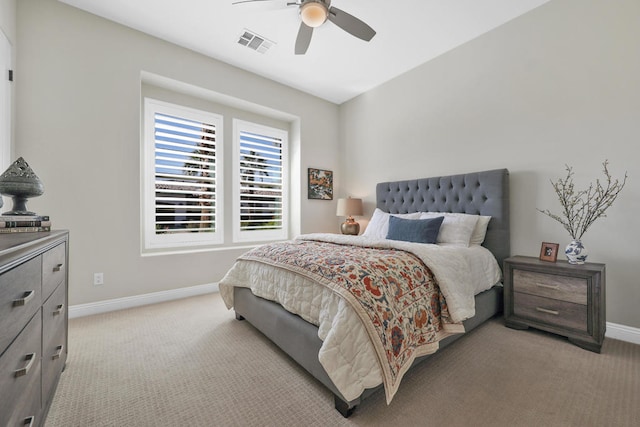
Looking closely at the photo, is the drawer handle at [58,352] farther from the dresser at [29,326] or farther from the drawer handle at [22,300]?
the drawer handle at [22,300]

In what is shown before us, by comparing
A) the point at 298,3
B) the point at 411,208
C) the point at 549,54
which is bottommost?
the point at 411,208

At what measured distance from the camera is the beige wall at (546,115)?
2.10 meters

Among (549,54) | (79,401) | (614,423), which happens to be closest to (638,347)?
(614,423)

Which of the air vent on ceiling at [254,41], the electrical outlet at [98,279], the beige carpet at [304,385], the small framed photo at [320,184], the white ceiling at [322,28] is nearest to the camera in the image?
Answer: the beige carpet at [304,385]

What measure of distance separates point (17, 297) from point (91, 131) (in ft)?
7.96

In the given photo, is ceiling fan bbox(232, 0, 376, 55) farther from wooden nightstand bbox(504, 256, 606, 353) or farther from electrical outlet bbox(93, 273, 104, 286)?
electrical outlet bbox(93, 273, 104, 286)

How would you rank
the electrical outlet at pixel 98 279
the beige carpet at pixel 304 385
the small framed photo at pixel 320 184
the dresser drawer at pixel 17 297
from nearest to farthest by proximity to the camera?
the dresser drawer at pixel 17 297, the beige carpet at pixel 304 385, the electrical outlet at pixel 98 279, the small framed photo at pixel 320 184

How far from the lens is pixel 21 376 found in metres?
0.87

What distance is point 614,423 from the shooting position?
1245 mm

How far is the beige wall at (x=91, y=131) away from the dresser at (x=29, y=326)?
1.42m

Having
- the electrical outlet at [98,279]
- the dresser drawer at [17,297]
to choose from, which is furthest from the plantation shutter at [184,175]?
the dresser drawer at [17,297]

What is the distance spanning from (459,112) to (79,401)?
13.3 feet

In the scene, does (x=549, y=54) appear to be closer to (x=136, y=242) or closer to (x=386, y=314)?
(x=386, y=314)

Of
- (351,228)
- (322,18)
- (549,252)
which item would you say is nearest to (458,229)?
(549,252)
